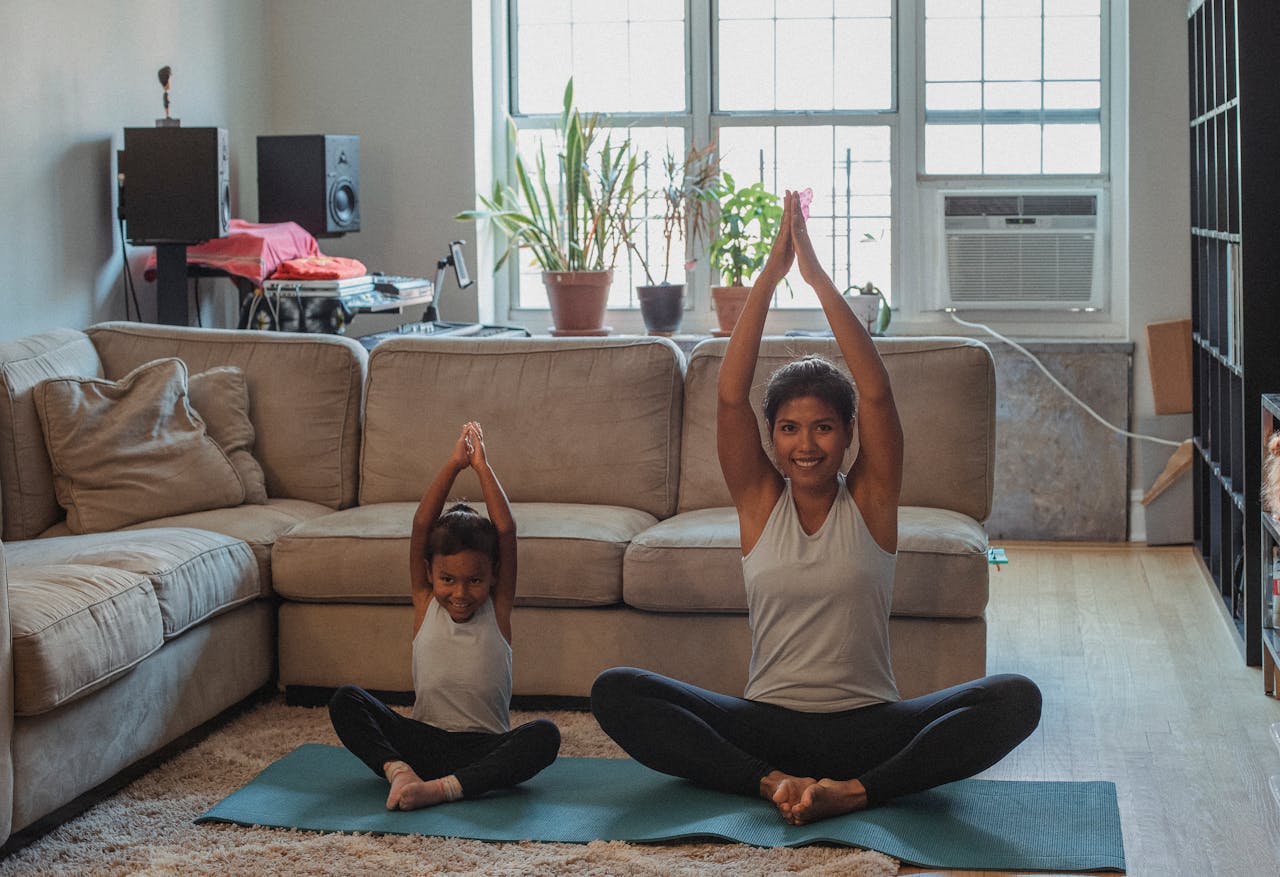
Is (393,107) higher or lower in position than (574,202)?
higher

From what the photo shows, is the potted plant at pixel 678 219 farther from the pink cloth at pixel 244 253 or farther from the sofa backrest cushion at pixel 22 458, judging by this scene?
the sofa backrest cushion at pixel 22 458

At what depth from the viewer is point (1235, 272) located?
153 inches

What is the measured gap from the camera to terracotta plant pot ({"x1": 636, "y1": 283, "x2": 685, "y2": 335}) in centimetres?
544

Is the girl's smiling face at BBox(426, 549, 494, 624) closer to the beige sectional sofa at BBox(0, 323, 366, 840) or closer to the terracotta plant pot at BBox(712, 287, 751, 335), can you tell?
the beige sectional sofa at BBox(0, 323, 366, 840)

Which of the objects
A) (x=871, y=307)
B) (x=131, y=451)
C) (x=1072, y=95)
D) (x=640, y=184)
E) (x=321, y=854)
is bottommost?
(x=321, y=854)

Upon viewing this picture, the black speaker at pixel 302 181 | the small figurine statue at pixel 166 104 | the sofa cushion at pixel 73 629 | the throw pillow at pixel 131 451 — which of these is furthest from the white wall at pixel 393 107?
the sofa cushion at pixel 73 629

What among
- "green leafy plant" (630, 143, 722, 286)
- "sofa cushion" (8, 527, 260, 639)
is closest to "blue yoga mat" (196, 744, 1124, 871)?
"sofa cushion" (8, 527, 260, 639)

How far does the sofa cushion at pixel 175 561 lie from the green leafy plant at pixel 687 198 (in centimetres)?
253

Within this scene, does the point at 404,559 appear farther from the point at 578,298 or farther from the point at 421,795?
the point at 578,298

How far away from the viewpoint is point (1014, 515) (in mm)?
5289

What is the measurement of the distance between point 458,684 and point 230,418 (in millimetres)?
1191

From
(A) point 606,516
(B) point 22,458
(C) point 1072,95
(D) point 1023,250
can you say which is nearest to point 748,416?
(A) point 606,516

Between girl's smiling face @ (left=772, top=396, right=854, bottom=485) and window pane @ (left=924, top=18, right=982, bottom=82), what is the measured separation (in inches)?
127

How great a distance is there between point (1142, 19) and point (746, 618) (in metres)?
2.96
